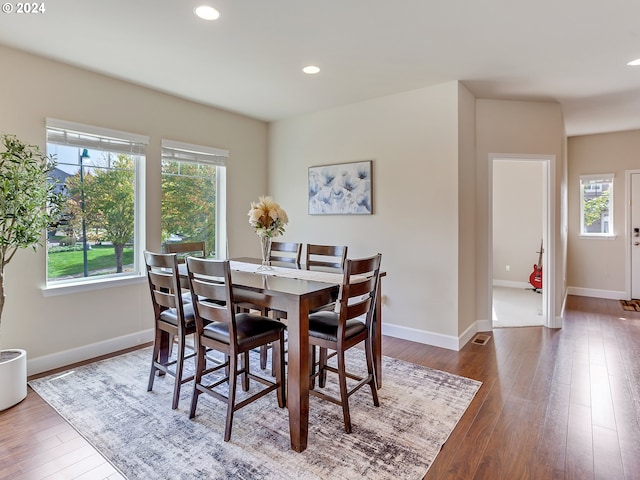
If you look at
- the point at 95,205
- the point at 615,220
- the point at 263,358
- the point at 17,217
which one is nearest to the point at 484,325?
the point at 263,358

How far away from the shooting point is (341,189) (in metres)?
4.41

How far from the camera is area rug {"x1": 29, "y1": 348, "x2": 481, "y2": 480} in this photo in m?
1.89

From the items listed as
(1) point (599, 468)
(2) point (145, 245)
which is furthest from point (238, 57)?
(1) point (599, 468)

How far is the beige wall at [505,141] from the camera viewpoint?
13.6 ft

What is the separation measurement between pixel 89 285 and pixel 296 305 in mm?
2388

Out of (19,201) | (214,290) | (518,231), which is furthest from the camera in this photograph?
(518,231)

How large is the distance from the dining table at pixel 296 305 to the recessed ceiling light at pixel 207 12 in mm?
1799

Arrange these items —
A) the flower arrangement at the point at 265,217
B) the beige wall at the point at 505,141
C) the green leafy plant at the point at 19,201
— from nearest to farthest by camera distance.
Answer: the green leafy plant at the point at 19,201
the flower arrangement at the point at 265,217
the beige wall at the point at 505,141

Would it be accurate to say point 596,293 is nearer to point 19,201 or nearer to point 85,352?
point 85,352

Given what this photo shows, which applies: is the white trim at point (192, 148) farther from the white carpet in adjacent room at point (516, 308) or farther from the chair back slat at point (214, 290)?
the white carpet in adjacent room at point (516, 308)

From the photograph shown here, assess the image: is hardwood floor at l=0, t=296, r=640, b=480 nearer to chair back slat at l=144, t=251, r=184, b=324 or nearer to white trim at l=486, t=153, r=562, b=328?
white trim at l=486, t=153, r=562, b=328

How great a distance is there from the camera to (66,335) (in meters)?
3.21

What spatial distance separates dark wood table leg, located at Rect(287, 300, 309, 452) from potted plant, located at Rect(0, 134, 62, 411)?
205 cm
